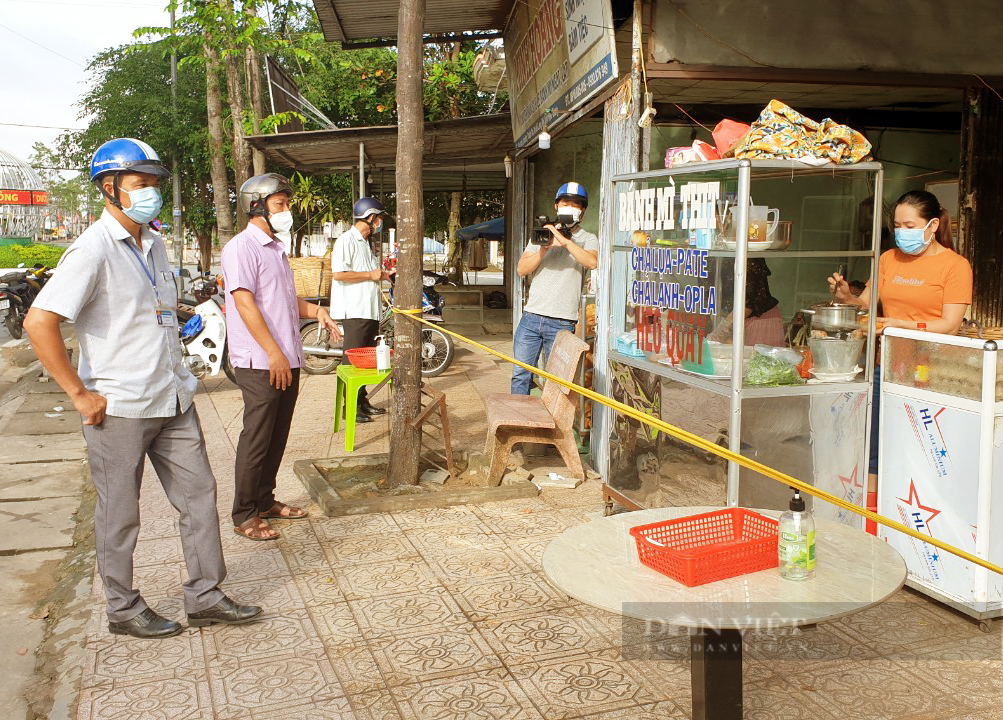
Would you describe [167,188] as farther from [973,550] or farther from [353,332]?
[973,550]

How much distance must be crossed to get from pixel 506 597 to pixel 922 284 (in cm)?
261

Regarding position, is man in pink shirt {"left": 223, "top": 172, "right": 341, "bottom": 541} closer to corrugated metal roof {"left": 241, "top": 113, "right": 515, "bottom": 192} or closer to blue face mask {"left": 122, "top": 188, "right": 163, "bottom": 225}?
blue face mask {"left": 122, "top": 188, "right": 163, "bottom": 225}

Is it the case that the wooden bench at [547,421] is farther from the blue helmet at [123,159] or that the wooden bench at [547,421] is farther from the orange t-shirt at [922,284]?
the blue helmet at [123,159]

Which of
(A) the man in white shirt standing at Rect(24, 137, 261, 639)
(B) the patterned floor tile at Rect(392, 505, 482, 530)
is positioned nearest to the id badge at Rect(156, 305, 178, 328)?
(A) the man in white shirt standing at Rect(24, 137, 261, 639)

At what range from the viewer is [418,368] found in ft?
19.7

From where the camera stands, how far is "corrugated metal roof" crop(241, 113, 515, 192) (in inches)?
426

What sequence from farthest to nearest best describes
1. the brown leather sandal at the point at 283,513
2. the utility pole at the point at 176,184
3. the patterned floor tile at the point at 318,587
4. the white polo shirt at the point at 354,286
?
1. the utility pole at the point at 176,184
2. the white polo shirt at the point at 354,286
3. the brown leather sandal at the point at 283,513
4. the patterned floor tile at the point at 318,587

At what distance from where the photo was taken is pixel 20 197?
5484 centimetres

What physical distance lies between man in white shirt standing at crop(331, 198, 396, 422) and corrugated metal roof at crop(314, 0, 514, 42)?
2.03 meters

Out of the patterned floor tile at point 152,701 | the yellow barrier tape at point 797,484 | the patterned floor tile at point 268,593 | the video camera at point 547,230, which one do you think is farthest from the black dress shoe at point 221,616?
the video camera at point 547,230

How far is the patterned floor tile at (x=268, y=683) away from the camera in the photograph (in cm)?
335

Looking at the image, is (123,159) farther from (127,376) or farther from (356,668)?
(356,668)

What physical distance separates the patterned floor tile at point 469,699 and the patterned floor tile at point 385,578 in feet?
3.10

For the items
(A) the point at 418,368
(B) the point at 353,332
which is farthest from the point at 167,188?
(A) the point at 418,368
